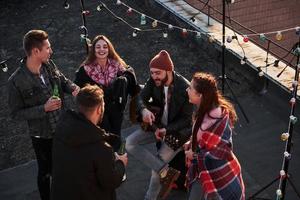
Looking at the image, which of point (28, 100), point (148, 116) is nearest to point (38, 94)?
point (28, 100)

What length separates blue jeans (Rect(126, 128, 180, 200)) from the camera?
4625 millimetres

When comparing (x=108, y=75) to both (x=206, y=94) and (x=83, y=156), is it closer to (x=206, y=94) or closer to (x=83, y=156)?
(x=206, y=94)

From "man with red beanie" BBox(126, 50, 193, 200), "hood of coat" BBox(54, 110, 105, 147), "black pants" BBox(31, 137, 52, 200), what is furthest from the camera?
"man with red beanie" BBox(126, 50, 193, 200)

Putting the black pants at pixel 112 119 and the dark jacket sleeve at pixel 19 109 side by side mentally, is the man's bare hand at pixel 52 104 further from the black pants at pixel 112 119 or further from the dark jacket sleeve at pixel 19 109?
the black pants at pixel 112 119

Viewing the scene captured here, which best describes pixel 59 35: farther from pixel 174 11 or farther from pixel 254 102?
pixel 254 102

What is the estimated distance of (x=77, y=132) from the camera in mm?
3107

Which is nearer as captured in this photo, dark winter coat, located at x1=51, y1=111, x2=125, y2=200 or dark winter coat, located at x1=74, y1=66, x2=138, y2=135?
dark winter coat, located at x1=51, y1=111, x2=125, y2=200

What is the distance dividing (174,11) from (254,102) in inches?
104

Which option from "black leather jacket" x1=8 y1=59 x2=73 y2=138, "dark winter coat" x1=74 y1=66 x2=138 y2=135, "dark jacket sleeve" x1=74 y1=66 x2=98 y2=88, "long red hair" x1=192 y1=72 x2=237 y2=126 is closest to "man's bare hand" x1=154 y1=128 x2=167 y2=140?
"dark winter coat" x1=74 y1=66 x2=138 y2=135

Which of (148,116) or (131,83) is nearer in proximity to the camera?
(148,116)

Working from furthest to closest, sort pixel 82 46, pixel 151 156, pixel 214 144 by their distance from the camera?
pixel 82 46, pixel 151 156, pixel 214 144

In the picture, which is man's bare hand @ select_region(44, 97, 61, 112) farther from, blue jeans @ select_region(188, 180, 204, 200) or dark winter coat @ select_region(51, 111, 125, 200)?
blue jeans @ select_region(188, 180, 204, 200)

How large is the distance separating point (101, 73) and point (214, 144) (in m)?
1.72

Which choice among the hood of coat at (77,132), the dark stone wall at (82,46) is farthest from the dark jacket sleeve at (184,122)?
the dark stone wall at (82,46)
